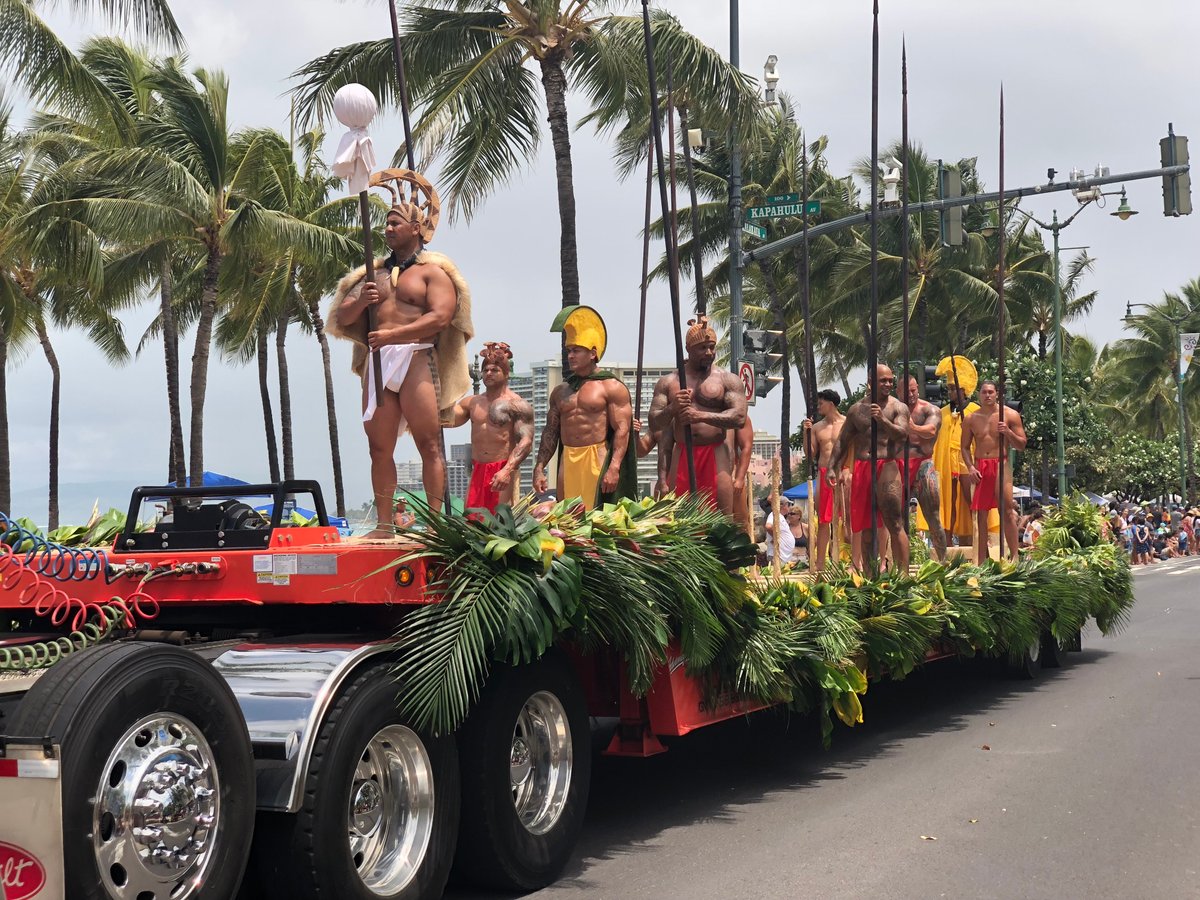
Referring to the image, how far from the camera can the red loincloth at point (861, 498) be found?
→ 37.5 ft

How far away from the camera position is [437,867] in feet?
16.2

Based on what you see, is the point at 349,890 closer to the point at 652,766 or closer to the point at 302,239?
the point at 652,766

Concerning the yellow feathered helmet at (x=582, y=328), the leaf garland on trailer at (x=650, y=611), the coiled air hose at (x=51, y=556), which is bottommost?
the leaf garland on trailer at (x=650, y=611)

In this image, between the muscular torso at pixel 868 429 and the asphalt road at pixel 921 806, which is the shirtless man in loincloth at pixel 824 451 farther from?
the asphalt road at pixel 921 806

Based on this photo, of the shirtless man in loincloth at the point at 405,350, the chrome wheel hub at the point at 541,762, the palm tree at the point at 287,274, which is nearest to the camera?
the chrome wheel hub at the point at 541,762

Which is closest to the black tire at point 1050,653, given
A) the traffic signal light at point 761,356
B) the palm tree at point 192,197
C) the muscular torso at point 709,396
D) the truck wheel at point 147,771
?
the muscular torso at point 709,396

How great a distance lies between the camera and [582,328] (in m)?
8.09

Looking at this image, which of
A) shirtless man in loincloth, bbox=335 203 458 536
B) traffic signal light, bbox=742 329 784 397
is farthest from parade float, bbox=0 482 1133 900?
traffic signal light, bbox=742 329 784 397

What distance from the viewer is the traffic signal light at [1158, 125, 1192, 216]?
17828mm

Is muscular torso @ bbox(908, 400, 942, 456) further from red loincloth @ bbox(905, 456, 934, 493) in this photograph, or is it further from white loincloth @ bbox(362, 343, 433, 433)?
white loincloth @ bbox(362, 343, 433, 433)

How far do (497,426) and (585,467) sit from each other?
6.04ft

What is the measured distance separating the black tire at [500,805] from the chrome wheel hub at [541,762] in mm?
40

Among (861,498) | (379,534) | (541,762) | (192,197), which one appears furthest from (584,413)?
(192,197)

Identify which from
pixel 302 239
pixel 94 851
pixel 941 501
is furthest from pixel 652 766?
pixel 302 239
